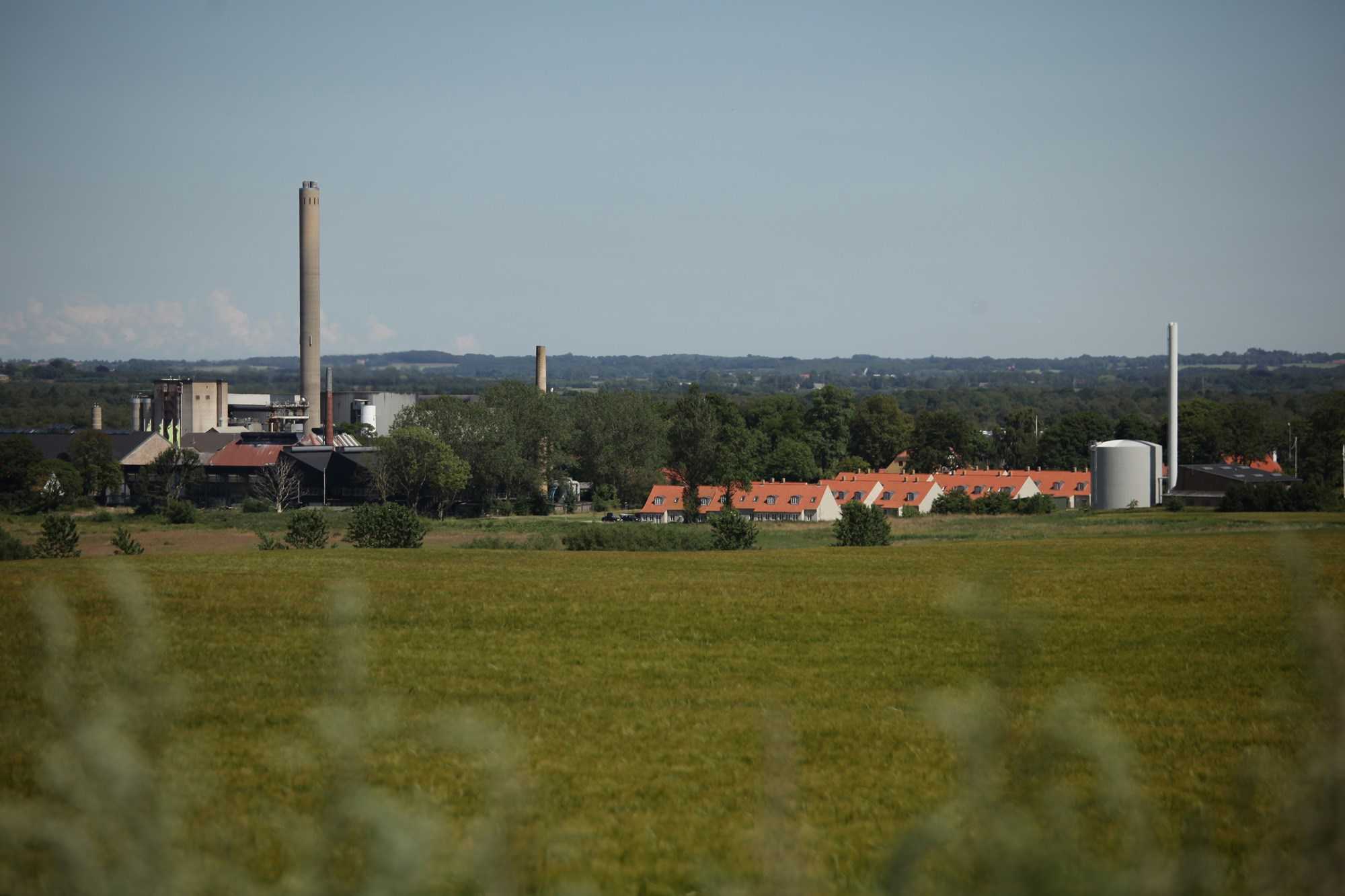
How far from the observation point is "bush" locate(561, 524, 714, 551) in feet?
155

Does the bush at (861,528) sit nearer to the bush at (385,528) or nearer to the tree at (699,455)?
the bush at (385,528)

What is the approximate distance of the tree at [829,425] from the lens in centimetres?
12038

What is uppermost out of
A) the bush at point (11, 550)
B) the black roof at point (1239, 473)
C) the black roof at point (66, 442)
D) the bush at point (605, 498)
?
the black roof at point (66, 442)

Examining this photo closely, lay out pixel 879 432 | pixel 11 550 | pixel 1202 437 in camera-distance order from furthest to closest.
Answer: pixel 879 432 < pixel 1202 437 < pixel 11 550

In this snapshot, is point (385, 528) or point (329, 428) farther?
point (329, 428)

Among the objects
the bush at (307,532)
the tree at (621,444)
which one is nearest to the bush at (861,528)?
the bush at (307,532)

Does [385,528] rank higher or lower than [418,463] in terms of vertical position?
lower

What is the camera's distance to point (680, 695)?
14703mm

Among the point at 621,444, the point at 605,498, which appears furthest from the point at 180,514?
the point at 621,444

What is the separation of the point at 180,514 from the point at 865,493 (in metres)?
46.9

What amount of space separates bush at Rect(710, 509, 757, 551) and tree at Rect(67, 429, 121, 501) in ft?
182

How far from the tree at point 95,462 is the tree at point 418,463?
19.2m

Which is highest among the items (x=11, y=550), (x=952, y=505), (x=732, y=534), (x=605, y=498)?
(x=11, y=550)

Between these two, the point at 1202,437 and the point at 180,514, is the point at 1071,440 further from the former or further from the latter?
the point at 180,514
